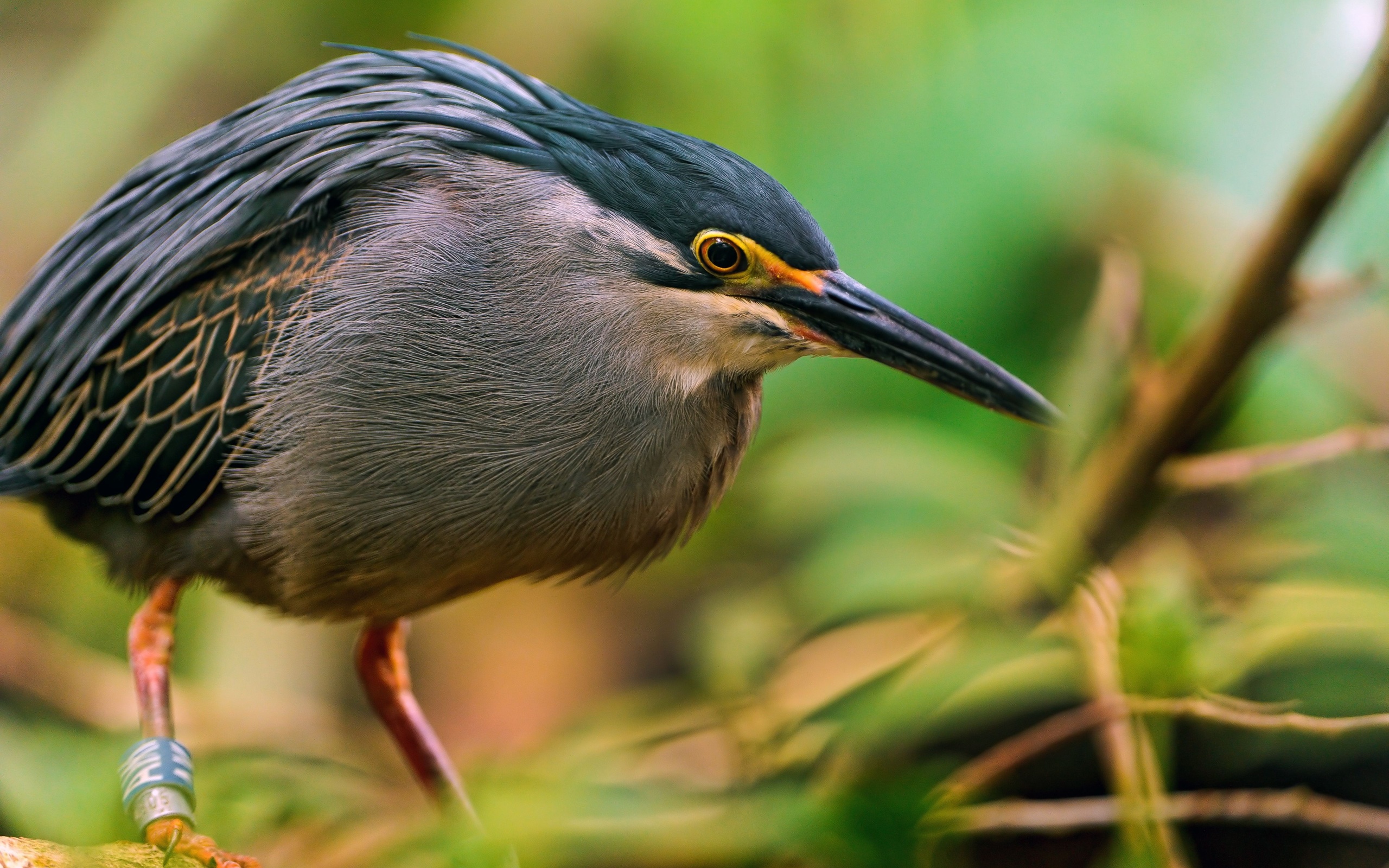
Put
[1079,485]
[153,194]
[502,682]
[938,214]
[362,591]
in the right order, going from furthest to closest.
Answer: [502,682]
[938,214]
[1079,485]
[153,194]
[362,591]

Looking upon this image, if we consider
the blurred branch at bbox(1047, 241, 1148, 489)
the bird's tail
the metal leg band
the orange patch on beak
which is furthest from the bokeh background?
the orange patch on beak

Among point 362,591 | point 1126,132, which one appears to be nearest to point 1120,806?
point 362,591

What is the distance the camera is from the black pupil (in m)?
1.74

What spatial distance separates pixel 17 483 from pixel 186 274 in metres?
0.58

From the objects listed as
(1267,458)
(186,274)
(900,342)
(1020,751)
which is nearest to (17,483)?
(186,274)

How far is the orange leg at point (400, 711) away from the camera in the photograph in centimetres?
247

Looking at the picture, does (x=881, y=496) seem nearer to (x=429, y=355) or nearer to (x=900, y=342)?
(x=900, y=342)

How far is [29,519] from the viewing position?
12.2ft

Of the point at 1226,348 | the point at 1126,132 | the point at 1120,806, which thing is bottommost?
the point at 1120,806

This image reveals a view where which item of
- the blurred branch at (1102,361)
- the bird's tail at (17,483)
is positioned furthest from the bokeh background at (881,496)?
the bird's tail at (17,483)

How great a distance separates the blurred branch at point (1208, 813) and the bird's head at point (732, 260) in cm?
101

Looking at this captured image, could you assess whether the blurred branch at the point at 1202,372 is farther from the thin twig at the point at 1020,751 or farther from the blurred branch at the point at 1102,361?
the thin twig at the point at 1020,751

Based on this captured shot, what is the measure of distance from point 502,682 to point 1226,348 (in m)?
2.60

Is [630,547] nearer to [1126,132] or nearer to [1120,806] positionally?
[1120,806]
